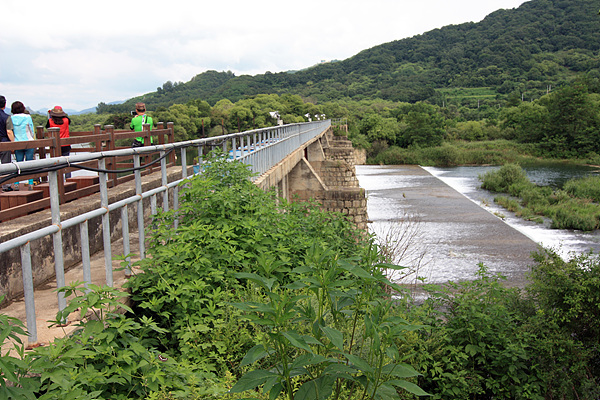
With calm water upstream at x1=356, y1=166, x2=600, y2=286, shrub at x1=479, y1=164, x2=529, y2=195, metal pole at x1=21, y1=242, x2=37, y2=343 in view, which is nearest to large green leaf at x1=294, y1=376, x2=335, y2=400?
→ metal pole at x1=21, y1=242, x2=37, y2=343

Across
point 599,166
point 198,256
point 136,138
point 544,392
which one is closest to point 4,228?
point 198,256

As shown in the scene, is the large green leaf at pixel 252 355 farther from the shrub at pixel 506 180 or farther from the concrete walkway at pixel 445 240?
the shrub at pixel 506 180

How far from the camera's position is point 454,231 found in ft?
84.8

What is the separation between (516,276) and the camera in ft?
61.0

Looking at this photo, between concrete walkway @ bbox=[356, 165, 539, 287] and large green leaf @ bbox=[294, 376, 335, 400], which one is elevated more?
large green leaf @ bbox=[294, 376, 335, 400]

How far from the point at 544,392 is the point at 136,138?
901cm

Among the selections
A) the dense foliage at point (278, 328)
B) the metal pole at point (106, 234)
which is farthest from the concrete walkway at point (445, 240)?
the dense foliage at point (278, 328)

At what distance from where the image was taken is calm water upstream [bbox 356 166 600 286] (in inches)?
758

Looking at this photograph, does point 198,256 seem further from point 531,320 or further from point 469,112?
point 469,112

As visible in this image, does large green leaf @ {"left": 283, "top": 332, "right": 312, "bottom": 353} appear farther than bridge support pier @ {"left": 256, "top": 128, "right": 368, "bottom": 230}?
No

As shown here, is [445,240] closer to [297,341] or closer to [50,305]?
[50,305]

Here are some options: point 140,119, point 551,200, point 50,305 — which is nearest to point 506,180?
point 551,200

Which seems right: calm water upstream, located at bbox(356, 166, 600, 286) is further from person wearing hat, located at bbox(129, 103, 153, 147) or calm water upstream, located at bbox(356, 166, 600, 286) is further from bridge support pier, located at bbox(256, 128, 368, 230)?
person wearing hat, located at bbox(129, 103, 153, 147)

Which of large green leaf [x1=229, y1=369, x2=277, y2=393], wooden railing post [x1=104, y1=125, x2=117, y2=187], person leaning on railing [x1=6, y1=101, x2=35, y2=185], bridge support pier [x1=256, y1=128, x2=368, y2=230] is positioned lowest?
bridge support pier [x1=256, y1=128, x2=368, y2=230]
